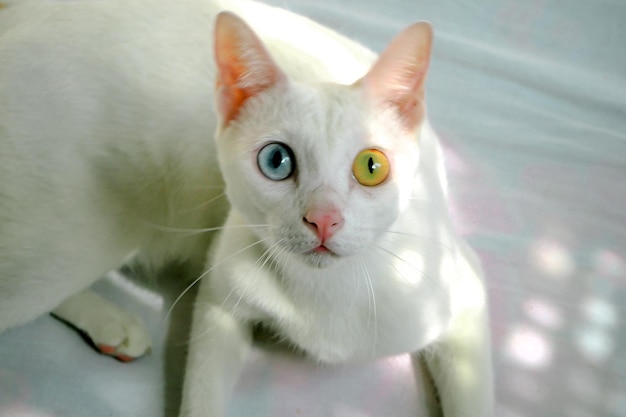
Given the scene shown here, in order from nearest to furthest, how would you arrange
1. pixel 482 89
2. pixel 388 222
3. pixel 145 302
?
1. pixel 388 222
2. pixel 145 302
3. pixel 482 89

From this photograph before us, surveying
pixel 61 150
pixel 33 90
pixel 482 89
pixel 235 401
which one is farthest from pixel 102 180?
pixel 482 89

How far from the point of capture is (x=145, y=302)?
4.68ft

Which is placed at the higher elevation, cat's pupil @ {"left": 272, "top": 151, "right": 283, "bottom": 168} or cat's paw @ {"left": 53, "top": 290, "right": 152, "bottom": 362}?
cat's pupil @ {"left": 272, "top": 151, "right": 283, "bottom": 168}

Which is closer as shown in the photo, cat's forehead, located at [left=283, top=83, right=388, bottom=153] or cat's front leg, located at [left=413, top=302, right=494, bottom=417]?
cat's forehead, located at [left=283, top=83, right=388, bottom=153]

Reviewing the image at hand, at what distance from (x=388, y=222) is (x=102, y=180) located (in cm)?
59

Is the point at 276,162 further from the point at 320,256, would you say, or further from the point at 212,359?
the point at 212,359

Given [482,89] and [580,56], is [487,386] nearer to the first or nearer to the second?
[482,89]

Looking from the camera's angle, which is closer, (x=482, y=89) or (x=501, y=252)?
(x=501, y=252)

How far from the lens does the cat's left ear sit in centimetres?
96

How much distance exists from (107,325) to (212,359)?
0.83ft

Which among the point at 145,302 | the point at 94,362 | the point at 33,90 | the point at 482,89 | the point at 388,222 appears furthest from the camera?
the point at 482,89

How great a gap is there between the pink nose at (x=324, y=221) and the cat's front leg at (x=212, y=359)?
0.42m

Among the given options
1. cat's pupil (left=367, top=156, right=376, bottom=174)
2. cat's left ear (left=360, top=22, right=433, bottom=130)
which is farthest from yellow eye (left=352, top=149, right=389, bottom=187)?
cat's left ear (left=360, top=22, right=433, bottom=130)

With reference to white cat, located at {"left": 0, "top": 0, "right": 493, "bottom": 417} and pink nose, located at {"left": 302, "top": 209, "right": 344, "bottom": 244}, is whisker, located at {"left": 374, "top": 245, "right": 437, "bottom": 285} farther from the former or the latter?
pink nose, located at {"left": 302, "top": 209, "right": 344, "bottom": 244}
